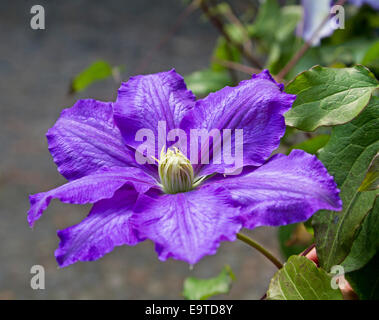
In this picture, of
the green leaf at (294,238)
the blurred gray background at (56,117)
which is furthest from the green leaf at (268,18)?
the blurred gray background at (56,117)

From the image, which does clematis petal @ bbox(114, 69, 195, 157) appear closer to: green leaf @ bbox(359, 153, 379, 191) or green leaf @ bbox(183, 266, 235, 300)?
green leaf @ bbox(359, 153, 379, 191)

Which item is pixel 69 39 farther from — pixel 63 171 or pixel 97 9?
pixel 63 171

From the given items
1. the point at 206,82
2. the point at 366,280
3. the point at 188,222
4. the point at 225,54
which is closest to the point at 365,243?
the point at 366,280

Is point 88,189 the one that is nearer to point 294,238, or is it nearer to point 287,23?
point 294,238

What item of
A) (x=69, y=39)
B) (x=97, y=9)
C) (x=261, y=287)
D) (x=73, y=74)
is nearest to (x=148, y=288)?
(x=261, y=287)

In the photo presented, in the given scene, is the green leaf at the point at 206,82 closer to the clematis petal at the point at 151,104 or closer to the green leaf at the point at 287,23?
the green leaf at the point at 287,23

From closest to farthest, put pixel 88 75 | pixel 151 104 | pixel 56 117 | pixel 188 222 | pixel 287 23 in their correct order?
pixel 188 222 → pixel 151 104 → pixel 88 75 → pixel 287 23 → pixel 56 117
